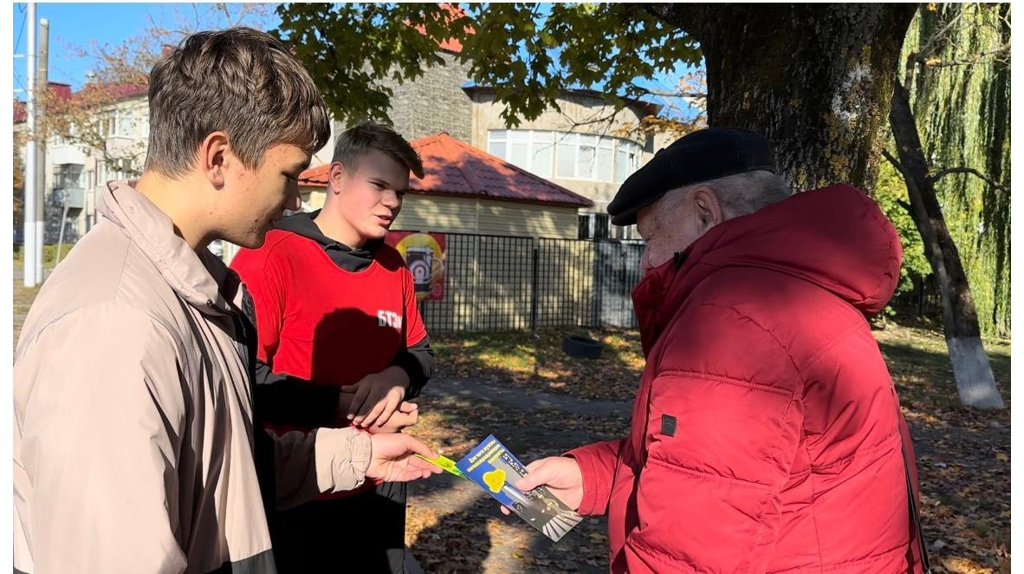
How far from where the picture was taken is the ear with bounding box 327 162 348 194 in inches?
130

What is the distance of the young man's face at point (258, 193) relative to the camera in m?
1.62

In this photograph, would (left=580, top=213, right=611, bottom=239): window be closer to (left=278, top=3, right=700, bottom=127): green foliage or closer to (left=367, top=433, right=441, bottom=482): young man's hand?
(left=278, top=3, right=700, bottom=127): green foliage

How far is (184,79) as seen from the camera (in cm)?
157

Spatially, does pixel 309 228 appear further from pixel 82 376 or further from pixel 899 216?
pixel 899 216

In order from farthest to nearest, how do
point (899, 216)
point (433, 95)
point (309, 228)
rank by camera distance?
1. point (433, 95)
2. point (899, 216)
3. point (309, 228)

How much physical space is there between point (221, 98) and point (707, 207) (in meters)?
1.22

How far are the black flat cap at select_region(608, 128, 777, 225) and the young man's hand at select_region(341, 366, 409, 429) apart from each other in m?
1.38

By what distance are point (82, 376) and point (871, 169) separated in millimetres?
3650

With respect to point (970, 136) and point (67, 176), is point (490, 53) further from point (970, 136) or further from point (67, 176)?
point (67, 176)

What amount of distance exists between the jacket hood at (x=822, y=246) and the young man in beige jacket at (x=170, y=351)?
0.99 m

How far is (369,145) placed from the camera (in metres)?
3.29

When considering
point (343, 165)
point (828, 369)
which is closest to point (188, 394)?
point (828, 369)

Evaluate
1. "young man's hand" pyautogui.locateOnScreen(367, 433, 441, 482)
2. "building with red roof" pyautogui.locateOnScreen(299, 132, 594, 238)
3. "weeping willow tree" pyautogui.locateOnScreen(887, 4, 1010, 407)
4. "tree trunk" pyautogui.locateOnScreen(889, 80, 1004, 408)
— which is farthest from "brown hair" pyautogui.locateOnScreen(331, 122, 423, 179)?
"building with red roof" pyautogui.locateOnScreen(299, 132, 594, 238)

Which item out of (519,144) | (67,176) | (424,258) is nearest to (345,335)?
(424,258)
